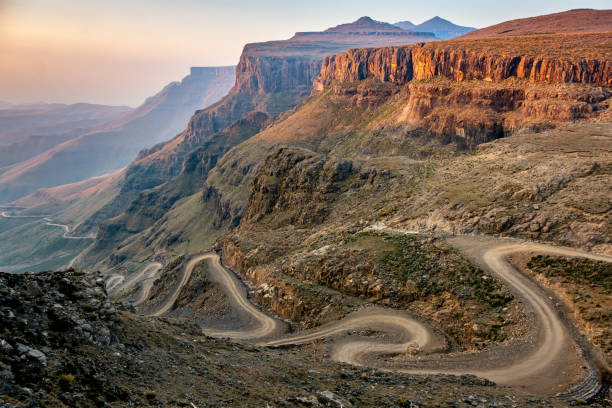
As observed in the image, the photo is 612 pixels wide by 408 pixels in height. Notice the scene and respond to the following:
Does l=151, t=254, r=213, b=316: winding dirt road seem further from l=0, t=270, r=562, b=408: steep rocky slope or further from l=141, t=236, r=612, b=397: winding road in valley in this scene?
l=0, t=270, r=562, b=408: steep rocky slope

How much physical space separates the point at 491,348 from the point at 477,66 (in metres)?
99.1

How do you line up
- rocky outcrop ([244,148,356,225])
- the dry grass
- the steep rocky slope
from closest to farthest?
1. the steep rocky slope
2. rocky outcrop ([244,148,356,225])
3. the dry grass

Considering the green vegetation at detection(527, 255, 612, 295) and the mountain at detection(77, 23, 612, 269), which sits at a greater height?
the mountain at detection(77, 23, 612, 269)

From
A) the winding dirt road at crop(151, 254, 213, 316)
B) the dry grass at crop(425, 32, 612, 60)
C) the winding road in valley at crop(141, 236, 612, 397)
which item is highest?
the dry grass at crop(425, 32, 612, 60)

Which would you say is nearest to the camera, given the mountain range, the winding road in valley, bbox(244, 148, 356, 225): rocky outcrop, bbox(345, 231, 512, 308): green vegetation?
the mountain range

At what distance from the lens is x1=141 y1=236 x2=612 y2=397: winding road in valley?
992 inches

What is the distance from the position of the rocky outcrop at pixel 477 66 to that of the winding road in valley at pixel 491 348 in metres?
69.6

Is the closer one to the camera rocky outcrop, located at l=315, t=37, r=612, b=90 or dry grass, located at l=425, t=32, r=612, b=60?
rocky outcrop, located at l=315, t=37, r=612, b=90

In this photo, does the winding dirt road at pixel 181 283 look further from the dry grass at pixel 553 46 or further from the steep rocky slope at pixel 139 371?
the dry grass at pixel 553 46

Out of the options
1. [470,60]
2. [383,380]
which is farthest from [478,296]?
[470,60]

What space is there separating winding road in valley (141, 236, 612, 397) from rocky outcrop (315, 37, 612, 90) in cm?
6959

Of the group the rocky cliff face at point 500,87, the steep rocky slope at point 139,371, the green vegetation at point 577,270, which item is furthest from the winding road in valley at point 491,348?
the rocky cliff face at point 500,87

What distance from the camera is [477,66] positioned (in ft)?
341

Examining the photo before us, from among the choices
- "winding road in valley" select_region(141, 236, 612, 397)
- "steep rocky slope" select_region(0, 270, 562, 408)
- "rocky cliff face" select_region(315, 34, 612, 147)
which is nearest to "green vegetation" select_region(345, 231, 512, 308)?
"winding road in valley" select_region(141, 236, 612, 397)
